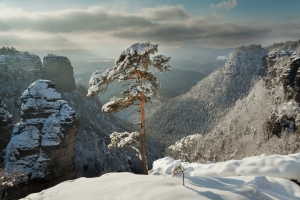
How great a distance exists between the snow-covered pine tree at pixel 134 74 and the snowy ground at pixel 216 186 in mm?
4445

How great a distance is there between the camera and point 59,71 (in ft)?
342

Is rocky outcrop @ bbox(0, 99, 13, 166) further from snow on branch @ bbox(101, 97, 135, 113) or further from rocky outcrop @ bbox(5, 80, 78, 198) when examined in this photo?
snow on branch @ bbox(101, 97, 135, 113)

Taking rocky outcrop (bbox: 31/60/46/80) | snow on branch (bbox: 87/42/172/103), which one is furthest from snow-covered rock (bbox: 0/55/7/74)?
snow on branch (bbox: 87/42/172/103)

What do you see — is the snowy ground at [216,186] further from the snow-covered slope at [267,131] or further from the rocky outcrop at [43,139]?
the rocky outcrop at [43,139]

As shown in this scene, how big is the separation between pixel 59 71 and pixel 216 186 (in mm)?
108791

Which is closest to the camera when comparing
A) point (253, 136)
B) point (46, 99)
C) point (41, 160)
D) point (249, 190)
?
point (249, 190)

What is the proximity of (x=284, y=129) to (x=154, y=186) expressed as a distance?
239ft

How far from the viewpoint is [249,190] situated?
619 centimetres

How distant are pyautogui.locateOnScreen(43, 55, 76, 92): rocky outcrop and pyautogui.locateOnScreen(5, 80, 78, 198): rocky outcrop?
73.1 meters

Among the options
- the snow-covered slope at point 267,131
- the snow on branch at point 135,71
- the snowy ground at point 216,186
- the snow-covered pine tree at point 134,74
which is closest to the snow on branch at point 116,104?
the snow-covered pine tree at point 134,74

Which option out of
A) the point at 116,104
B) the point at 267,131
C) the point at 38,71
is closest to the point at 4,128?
the point at 116,104

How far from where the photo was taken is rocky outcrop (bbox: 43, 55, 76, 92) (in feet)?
337

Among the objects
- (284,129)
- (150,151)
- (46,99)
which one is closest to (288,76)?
(284,129)

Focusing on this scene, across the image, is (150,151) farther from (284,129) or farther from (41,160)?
(41,160)
